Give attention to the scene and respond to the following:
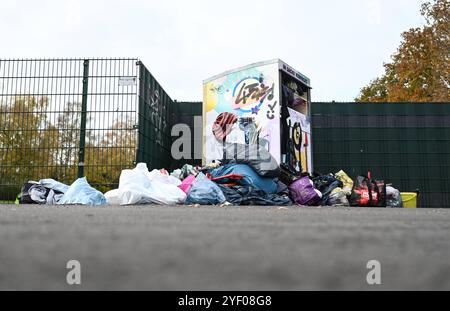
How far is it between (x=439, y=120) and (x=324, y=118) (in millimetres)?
2698

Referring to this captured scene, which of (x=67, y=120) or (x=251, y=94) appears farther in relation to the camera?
(x=251, y=94)

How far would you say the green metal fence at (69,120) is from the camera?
22.9 ft

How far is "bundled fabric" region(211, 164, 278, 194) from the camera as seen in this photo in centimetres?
622

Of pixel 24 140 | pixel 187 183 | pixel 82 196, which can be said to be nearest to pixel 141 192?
pixel 82 196

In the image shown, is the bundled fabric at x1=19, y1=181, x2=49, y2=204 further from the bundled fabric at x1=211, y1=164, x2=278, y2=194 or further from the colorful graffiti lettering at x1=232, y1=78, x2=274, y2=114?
the colorful graffiti lettering at x1=232, y1=78, x2=274, y2=114

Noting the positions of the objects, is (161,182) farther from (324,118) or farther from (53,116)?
(324,118)

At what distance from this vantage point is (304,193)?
20.8 ft

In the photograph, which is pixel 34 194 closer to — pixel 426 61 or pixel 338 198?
pixel 338 198

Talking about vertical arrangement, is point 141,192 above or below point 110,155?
below

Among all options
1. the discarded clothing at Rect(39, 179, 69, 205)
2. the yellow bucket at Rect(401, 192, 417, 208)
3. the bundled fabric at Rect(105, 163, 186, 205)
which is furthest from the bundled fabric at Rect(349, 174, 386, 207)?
the discarded clothing at Rect(39, 179, 69, 205)

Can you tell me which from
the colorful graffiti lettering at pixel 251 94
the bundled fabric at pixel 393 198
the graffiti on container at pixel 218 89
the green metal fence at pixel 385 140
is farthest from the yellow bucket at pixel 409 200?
the graffiti on container at pixel 218 89

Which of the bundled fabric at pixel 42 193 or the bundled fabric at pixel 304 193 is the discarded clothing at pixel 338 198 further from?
the bundled fabric at pixel 42 193

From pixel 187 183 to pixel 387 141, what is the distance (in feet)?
18.7

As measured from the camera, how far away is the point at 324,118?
991 centimetres
